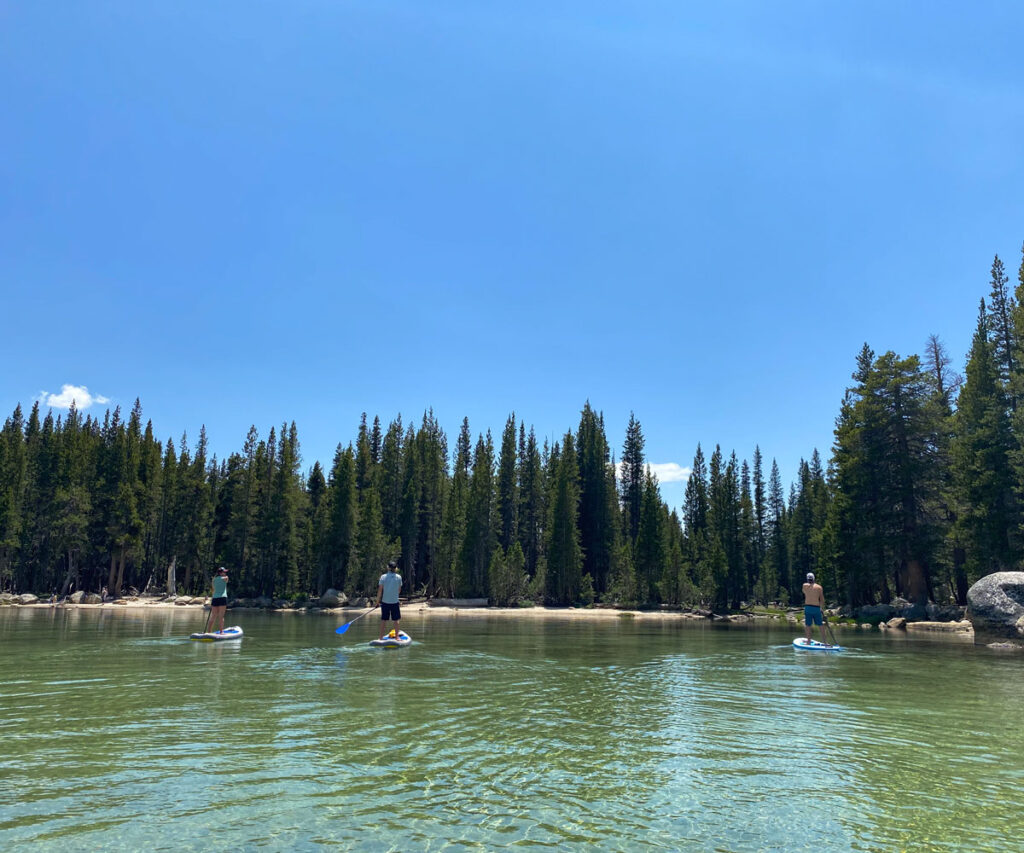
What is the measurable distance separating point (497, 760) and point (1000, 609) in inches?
1339

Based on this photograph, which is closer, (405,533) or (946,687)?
(946,687)

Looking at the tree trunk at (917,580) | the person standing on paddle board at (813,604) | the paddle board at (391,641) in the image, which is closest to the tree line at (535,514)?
the tree trunk at (917,580)

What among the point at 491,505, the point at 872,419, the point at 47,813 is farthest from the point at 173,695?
the point at 491,505

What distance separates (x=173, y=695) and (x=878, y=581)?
6421 centimetres

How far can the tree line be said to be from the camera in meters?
54.3

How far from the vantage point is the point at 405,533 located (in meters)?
95.7

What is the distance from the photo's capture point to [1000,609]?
108ft

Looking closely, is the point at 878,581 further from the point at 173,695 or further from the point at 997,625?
the point at 173,695

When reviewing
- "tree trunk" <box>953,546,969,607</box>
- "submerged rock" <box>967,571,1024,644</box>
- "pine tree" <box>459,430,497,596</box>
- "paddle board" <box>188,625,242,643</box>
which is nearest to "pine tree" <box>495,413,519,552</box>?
"pine tree" <box>459,430,497,596</box>

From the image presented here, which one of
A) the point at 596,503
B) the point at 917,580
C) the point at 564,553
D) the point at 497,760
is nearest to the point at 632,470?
the point at 596,503

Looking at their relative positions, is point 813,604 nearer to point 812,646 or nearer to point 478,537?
point 812,646

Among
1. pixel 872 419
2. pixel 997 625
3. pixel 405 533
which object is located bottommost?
pixel 997 625

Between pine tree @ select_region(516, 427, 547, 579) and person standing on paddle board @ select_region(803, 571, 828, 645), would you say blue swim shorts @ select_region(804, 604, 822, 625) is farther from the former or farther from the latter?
pine tree @ select_region(516, 427, 547, 579)

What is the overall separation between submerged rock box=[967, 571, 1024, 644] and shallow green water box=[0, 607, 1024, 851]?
59.0 feet
